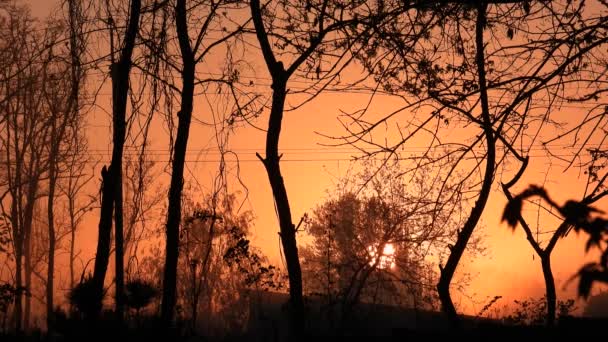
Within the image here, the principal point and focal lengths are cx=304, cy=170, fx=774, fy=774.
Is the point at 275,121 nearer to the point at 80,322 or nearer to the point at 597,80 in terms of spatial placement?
the point at 80,322

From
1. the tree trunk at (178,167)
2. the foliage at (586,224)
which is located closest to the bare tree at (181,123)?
the tree trunk at (178,167)

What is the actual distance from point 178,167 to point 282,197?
146 centimetres

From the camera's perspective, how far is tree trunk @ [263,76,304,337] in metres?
10.2

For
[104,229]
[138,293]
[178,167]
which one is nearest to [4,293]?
[104,229]

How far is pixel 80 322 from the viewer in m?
8.54

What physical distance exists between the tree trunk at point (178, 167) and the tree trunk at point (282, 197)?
45.2 inches

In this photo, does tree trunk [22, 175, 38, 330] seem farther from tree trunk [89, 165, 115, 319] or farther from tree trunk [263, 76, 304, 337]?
tree trunk [263, 76, 304, 337]

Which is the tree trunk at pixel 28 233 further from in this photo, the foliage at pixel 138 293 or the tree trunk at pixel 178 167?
the foliage at pixel 138 293

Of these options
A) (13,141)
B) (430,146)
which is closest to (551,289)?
(430,146)

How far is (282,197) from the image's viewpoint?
34.1 feet

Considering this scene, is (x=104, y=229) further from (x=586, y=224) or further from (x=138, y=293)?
(x=586, y=224)

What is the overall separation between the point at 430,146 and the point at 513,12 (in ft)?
4.83

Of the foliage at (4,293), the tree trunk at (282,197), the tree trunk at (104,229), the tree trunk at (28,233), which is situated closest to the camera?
the tree trunk at (104,229)

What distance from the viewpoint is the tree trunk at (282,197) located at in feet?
33.6
